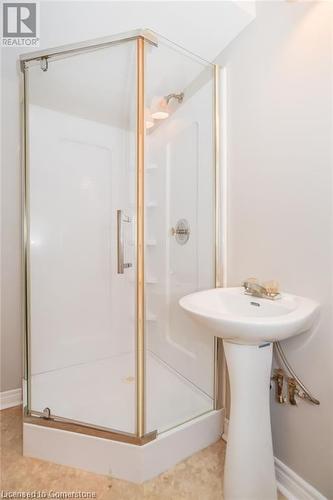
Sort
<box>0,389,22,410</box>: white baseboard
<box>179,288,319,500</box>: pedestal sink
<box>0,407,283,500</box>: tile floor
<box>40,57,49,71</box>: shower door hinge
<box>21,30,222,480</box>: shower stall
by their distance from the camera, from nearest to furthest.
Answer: <box>179,288,319,500</box>: pedestal sink, <box>0,407,283,500</box>: tile floor, <box>21,30,222,480</box>: shower stall, <box>40,57,49,71</box>: shower door hinge, <box>0,389,22,410</box>: white baseboard

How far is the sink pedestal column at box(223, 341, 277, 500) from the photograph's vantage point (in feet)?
3.54

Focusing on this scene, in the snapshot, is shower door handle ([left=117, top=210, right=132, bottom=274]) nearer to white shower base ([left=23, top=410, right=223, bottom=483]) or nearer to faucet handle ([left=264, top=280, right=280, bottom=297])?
faucet handle ([left=264, top=280, right=280, bottom=297])

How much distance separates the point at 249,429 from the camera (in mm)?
1094

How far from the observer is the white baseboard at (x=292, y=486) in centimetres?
111

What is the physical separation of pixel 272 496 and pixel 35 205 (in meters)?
2.06

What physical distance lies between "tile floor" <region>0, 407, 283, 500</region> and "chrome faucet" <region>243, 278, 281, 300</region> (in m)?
0.92

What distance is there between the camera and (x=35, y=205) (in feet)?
6.07

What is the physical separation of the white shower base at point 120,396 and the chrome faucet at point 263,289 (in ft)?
2.14

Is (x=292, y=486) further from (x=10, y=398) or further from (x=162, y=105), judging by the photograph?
(x=162, y=105)

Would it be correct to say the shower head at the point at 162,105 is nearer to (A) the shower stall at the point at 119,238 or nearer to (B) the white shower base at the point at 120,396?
(A) the shower stall at the point at 119,238

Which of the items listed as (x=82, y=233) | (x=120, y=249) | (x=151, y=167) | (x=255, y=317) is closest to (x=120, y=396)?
(x=120, y=249)

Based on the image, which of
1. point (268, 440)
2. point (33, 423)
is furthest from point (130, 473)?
point (268, 440)

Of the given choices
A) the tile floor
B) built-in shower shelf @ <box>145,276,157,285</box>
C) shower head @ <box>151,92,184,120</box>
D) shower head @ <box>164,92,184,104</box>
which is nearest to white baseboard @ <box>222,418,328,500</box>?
the tile floor

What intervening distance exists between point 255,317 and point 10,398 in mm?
1855
